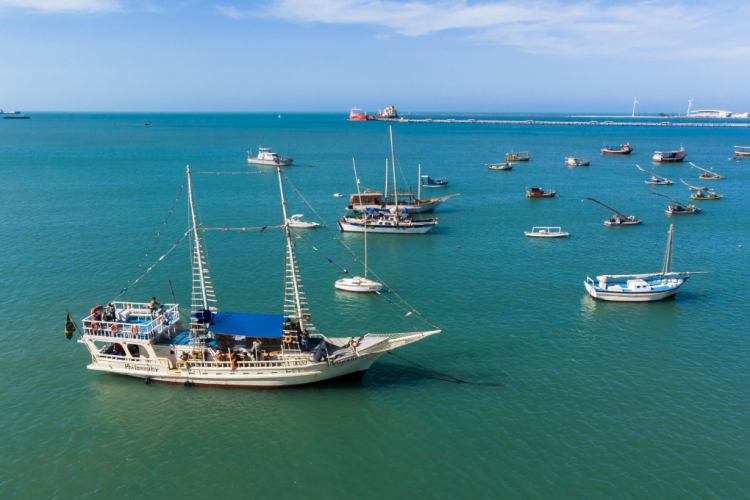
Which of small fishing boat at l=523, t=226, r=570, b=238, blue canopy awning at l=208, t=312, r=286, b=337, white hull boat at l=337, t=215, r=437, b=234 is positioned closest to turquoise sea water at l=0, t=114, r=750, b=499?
white hull boat at l=337, t=215, r=437, b=234

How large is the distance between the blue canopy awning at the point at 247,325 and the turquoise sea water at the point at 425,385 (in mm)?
3921

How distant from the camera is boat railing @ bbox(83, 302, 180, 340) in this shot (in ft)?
110

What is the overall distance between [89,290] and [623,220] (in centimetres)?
6855

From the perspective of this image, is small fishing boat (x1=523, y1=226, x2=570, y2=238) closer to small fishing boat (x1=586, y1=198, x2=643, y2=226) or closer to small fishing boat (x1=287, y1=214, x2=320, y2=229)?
small fishing boat (x1=586, y1=198, x2=643, y2=226)

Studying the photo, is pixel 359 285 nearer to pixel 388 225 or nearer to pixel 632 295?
pixel 388 225

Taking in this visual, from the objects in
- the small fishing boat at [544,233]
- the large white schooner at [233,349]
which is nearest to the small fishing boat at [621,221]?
the small fishing boat at [544,233]

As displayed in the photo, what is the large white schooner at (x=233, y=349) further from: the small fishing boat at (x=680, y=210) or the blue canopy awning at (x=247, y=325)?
the small fishing boat at (x=680, y=210)

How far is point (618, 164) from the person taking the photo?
143625 millimetres

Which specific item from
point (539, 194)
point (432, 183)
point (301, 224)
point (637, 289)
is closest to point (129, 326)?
point (301, 224)

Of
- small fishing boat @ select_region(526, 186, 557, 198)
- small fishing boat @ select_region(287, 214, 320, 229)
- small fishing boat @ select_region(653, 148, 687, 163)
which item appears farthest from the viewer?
small fishing boat @ select_region(653, 148, 687, 163)

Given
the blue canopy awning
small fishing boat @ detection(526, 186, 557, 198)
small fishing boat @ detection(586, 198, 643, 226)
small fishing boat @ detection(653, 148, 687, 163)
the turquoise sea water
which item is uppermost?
small fishing boat @ detection(653, 148, 687, 163)

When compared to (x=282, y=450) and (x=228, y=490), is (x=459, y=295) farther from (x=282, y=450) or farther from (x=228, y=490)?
(x=228, y=490)

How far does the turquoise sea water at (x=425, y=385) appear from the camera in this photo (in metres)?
26.1

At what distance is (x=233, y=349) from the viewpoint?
3362 centimetres
